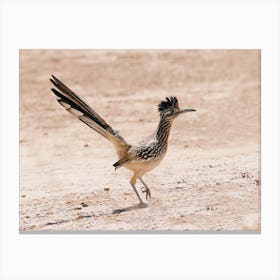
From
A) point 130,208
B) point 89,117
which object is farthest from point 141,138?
point 89,117

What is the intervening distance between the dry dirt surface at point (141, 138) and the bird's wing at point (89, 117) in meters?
0.62

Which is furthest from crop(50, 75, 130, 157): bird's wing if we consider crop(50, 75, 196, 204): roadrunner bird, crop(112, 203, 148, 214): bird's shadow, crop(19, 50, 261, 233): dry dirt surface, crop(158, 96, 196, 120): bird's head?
crop(19, 50, 261, 233): dry dirt surface

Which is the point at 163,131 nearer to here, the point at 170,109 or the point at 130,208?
the point at 170,109

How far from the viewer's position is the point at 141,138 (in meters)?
9.23

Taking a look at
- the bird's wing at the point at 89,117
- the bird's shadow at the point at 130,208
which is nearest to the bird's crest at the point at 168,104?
the bird's wing at the point at 89,117

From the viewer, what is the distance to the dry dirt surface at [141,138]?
299 inches

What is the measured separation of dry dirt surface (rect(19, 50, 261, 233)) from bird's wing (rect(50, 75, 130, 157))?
62 cm

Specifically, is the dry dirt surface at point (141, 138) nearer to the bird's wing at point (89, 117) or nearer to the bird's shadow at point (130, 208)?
the bird's shadow at point (130, 208)

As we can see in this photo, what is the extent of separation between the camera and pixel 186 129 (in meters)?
9.34

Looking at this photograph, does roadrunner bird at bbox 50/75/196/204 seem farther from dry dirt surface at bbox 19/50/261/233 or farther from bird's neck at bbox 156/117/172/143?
dry dirt surface at bbox 19/50/261/233
